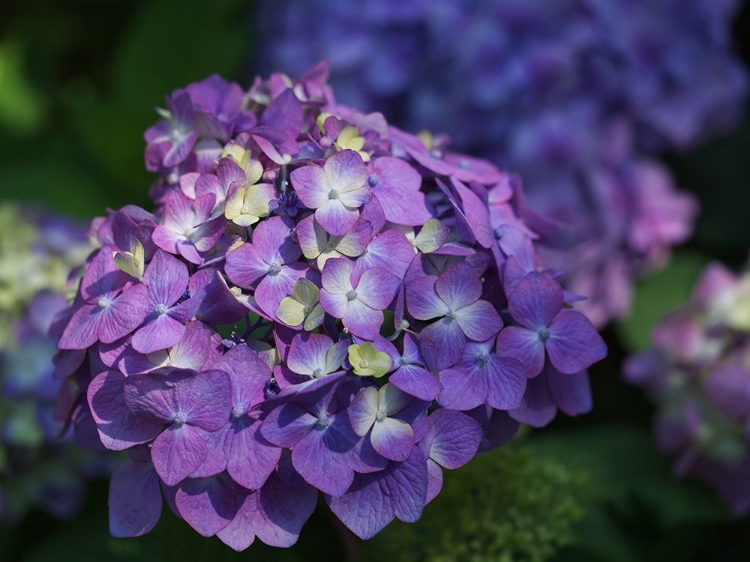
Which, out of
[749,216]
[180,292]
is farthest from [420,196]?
[749,216]

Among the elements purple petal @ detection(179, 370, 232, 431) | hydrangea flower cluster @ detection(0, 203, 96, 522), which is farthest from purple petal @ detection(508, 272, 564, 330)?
hydrangea flower cluster @ detection(0, 203, 96, 522)

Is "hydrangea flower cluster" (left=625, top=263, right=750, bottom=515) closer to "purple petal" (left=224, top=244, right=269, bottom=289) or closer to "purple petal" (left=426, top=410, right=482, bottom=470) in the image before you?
"purple petal" (left=426, top=410, right=482, bottom=470)

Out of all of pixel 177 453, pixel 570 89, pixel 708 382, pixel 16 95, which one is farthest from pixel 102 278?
pixel 16 95

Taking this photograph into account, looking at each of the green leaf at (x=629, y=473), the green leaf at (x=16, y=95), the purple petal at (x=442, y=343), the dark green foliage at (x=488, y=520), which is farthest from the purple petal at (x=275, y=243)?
the green leaf at (x=16, y=95)

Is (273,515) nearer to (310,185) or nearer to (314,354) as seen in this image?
(314,354)

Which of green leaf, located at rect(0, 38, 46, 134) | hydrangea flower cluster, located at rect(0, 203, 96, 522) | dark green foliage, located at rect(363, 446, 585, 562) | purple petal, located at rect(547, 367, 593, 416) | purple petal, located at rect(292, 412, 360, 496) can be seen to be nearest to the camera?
purple petal, located at rect(292, 412, 360, 496)

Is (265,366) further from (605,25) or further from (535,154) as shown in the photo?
(605,25)
